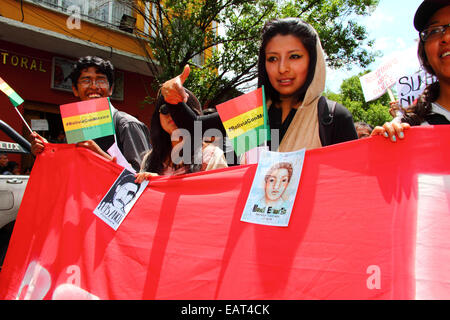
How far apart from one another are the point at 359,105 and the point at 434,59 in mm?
27901

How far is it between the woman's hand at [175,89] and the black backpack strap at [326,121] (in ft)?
2.25

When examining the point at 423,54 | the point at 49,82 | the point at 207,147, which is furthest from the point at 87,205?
the point at 49,82

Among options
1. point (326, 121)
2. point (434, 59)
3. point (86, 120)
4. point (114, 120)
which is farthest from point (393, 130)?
point (114, 120)

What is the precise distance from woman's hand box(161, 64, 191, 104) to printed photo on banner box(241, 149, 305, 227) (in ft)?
1.78

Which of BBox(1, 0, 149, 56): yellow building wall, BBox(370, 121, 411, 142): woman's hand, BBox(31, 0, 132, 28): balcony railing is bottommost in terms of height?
BBox(370, 121, 411, 142): woman's hand

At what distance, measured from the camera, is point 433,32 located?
64.4 inches

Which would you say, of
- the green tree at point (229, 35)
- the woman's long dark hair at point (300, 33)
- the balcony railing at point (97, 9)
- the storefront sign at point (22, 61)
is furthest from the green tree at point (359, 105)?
the woman's long dark hair at point (300, 33)

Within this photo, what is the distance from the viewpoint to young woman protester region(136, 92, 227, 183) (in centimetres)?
231

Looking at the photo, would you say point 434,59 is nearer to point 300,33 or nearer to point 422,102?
point 422,102

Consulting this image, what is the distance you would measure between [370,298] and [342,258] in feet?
0.56

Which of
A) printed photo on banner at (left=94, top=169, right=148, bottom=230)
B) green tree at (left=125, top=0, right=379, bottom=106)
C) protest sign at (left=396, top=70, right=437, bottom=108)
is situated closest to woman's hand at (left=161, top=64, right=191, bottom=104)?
printed photo on banner at (left=94, top=169, right=148, bottom=230)

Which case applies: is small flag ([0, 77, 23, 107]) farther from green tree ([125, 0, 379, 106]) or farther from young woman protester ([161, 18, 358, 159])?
green tree ([125, 0, 379, 106])

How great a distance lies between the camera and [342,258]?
4.71 feet

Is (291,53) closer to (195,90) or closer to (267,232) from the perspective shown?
(267,232)
